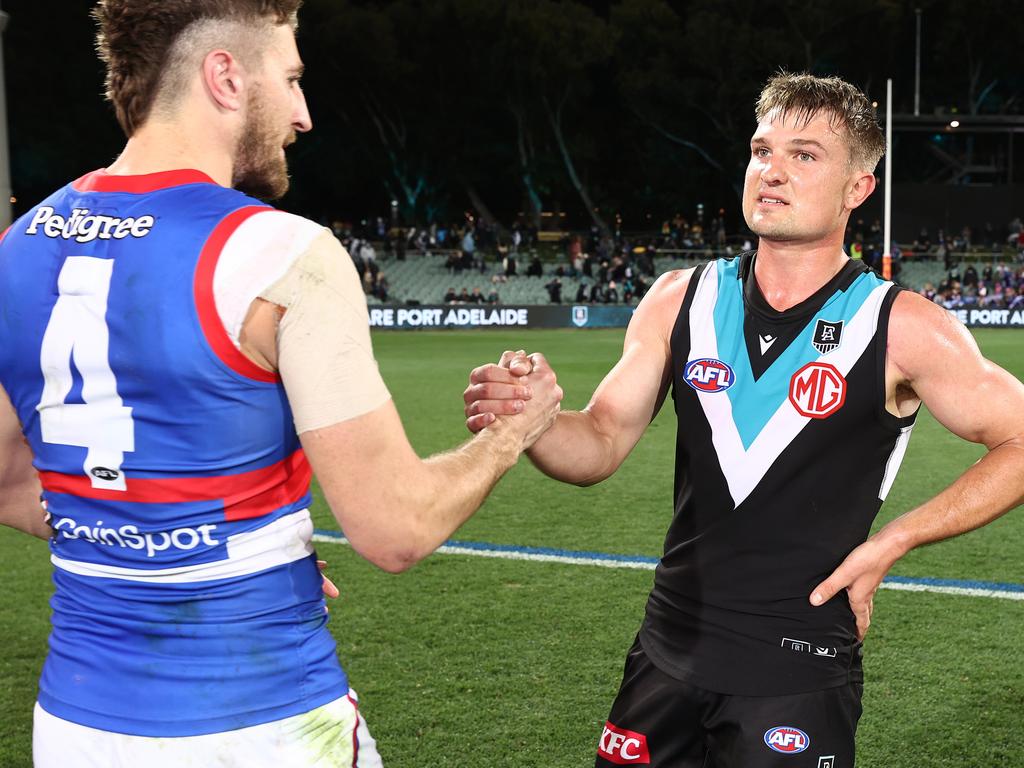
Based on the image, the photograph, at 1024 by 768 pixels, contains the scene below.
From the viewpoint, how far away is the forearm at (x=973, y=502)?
8.82ft

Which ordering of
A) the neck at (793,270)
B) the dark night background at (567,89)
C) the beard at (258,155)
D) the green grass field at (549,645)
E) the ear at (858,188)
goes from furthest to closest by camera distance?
1. the dark night background at (567,89)
2. the green grass field at (549,645)
3. the ear at (858,188)
4. the neck at (793,270)
5. the beard at (258,155)

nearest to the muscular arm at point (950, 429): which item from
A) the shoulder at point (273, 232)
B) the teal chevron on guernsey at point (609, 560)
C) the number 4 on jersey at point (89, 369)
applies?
the shoulder at point (273, 232)

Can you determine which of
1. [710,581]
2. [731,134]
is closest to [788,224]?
[710,581]

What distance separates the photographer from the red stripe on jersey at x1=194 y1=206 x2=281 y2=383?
1.74 m

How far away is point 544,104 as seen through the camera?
50406mm

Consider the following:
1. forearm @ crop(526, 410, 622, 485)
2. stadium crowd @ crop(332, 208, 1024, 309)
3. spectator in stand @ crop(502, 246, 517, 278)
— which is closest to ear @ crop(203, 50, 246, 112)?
forearm @ crop(526, 410, 622, 485)

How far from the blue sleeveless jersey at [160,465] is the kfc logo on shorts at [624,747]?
3.61ft

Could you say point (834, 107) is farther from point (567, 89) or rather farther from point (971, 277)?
point (567, 89)

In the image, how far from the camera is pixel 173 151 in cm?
192

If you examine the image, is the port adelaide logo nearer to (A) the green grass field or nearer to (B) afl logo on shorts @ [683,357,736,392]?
(B) afl logo on shorts @ [683,357,736,392]

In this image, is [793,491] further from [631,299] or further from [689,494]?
[631,299]

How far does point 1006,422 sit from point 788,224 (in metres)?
0.78

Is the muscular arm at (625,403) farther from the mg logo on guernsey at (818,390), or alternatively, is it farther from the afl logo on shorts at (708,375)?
the mg logo on guernsey at (818,390)

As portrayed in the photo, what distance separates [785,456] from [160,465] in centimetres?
166
